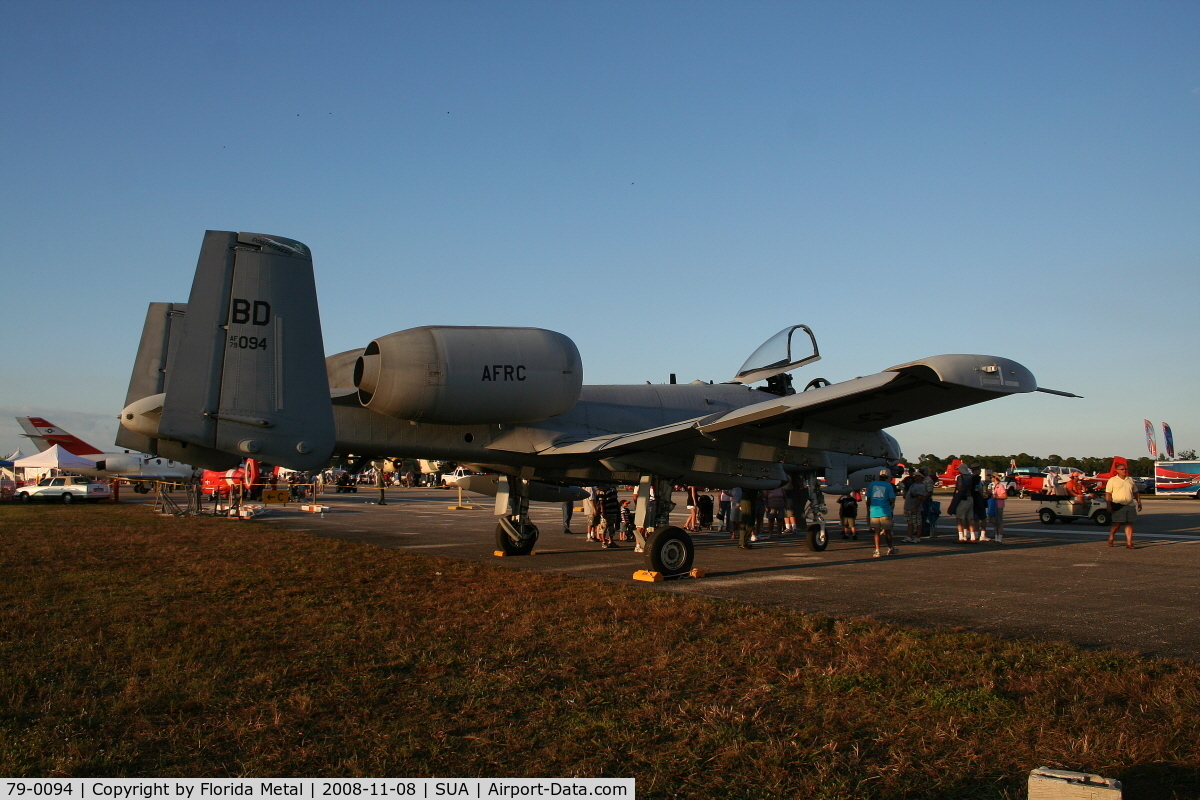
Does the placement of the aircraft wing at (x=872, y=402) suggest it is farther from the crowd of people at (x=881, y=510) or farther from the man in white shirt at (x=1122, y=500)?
the man in white shirt at (x=1122, y=500)

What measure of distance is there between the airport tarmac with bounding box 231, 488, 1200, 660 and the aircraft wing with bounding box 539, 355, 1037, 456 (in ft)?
6.35

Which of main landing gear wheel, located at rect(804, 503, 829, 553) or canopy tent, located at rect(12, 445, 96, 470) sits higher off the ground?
canopy tent, located at rect(12, 445, 96, 470)

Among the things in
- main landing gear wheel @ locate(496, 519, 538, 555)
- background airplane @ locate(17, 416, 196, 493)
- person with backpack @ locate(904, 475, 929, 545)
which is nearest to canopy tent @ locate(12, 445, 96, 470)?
background airplane @ locate(17, 416, 196, 493)

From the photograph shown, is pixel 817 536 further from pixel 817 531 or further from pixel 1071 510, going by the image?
pixel 1071 510

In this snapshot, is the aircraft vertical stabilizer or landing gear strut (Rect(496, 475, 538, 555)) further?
landing gear strut (Rect(496, 475, 538, 555))

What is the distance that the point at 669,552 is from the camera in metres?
10.6

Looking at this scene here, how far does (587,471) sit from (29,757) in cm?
931

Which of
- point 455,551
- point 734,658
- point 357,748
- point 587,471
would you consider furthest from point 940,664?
point 455,551

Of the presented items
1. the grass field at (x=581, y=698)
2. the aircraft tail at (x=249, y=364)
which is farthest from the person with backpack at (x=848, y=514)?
the aircraft tail at (x=249, y=364)

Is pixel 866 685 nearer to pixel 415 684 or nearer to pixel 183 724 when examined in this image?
pixel 415 684

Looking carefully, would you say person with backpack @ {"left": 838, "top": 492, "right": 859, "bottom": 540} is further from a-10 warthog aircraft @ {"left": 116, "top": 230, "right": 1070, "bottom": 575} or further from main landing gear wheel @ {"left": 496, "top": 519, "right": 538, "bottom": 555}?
main landing gear wheel @ {"left": 496, "top": 519, "right": 538, "bottom": 555}

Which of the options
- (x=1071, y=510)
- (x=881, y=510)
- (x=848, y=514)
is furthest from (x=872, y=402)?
(x=1071, y=510)

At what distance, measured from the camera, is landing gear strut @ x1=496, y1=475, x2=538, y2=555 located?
13695 mm
